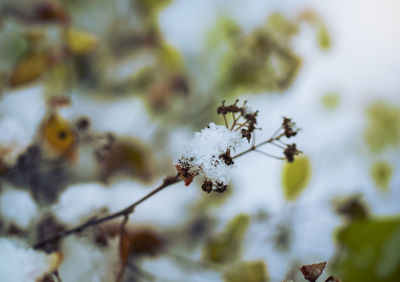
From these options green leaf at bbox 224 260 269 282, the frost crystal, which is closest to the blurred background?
green leaf at bbox 224 260 269 282

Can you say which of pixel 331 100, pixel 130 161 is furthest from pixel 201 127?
pixel 331 100

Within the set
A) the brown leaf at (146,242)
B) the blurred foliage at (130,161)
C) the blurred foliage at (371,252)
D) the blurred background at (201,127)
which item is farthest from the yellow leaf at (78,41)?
the blurred foliage at (371,252)

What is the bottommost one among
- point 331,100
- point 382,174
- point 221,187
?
point 221,187

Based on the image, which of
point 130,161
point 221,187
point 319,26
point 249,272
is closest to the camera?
point 221,187

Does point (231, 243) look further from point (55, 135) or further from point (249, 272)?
Result: point (55, 135)

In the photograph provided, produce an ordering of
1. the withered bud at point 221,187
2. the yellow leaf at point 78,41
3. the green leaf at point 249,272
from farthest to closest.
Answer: the yellow leaf at point 78,41 < the green leaf at point 249,272 < the withered bud at point 221,187

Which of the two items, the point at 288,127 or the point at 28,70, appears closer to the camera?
the point at 288,127

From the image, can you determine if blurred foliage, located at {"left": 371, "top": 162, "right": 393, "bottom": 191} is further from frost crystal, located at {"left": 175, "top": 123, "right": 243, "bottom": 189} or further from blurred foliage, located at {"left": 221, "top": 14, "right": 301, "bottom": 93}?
frost crystal, located at {"left": 175, "top": 123, "right": 243, "bottom": 189}

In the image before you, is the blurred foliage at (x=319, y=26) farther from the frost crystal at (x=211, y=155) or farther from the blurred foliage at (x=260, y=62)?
the frost crystal at (x=211, y=155)
